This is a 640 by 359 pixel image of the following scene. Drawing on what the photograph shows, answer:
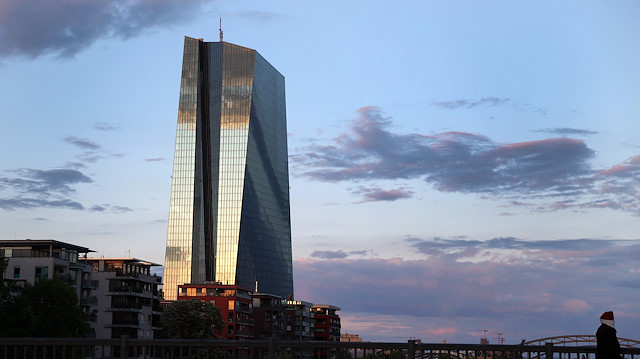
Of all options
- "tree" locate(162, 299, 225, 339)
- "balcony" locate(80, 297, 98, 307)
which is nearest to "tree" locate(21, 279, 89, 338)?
"tree" locate(162, 299, 225, 339)

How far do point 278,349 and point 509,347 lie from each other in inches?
257

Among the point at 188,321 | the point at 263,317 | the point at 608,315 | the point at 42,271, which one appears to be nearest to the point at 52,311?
the point at 42,271

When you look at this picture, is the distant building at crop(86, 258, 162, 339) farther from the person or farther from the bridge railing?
the person

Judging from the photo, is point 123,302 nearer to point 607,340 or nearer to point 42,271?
point 42,271

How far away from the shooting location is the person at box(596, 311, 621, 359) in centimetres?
1906

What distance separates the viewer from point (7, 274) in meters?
125

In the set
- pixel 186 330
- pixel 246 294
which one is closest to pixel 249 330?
pixel 246 294

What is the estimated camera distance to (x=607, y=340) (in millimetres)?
19109

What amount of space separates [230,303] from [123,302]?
3424cm

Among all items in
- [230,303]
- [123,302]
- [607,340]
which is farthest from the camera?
[230,303]

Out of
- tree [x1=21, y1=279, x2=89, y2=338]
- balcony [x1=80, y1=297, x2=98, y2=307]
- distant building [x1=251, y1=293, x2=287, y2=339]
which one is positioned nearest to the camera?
tree [x1=21, y1=279, x2=89, y2=338]

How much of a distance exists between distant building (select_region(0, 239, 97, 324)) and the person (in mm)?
113257

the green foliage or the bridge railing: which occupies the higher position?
the green foliage

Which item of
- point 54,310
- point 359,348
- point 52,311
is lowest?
point 359,348
